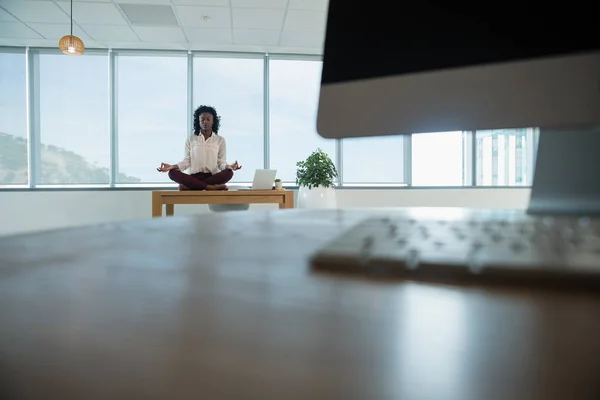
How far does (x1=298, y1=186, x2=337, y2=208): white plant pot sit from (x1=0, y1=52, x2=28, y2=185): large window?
3083 millimetres

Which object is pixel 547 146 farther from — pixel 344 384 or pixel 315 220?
pixel 344 384

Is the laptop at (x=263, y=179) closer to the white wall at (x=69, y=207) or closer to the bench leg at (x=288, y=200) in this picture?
the bench leg at (x=288, y=200)

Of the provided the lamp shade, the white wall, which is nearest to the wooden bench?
the lamp shade

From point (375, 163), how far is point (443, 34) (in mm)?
4688

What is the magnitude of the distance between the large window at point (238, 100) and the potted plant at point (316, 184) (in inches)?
50.1

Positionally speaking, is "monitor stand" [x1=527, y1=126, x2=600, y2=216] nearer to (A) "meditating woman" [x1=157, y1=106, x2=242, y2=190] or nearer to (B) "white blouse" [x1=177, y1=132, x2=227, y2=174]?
(A) "meditating woman" [x1=157, y1=106, x2=242, y2=190]

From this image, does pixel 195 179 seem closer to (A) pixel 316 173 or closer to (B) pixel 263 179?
(B) pixel 263 179

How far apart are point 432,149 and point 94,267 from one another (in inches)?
198

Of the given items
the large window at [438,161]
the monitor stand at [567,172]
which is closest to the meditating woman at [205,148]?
the large window at [438,161]

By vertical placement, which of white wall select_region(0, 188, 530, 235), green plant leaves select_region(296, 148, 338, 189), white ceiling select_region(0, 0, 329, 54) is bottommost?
white wall select_region(0, 188, 530, 235)

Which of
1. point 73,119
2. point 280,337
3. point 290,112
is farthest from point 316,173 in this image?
point 280,337

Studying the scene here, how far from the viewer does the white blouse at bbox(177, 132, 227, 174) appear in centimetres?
320

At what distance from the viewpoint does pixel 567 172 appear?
22.1 inches

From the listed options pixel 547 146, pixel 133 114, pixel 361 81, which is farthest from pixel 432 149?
pixel 361 81
